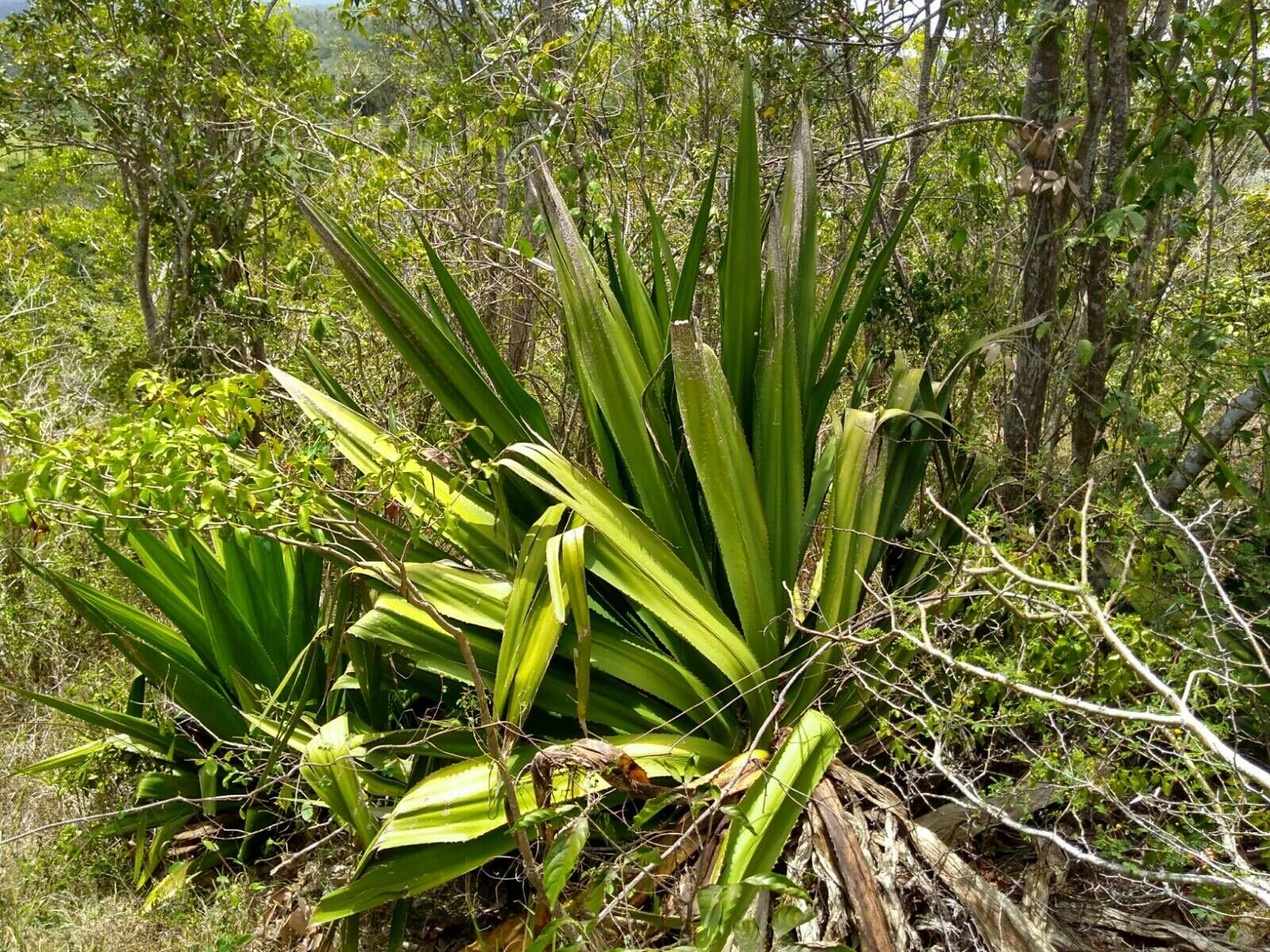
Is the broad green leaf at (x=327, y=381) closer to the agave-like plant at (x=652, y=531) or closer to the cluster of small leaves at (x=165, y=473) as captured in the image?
the agave-like plant at (x=652, y=531)

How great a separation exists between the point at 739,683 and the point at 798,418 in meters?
0.64

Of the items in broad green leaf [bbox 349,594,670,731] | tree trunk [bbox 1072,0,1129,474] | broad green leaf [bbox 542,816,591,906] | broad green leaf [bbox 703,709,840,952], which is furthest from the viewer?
tree trunk [bbox 1072,0,1129,474]

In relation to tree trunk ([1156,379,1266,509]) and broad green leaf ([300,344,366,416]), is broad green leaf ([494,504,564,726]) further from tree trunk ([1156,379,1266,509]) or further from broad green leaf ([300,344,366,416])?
tree trunk ([1156,379,1266,509])

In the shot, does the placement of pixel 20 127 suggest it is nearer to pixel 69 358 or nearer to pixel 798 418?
pixel 69 358

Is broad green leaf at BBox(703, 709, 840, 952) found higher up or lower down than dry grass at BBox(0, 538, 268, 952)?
higher up

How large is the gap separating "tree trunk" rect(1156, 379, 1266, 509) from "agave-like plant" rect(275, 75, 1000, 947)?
62 centimetres

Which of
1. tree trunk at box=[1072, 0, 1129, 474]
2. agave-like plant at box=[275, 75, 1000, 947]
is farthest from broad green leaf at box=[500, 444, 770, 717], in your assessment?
tree trunk at box=[1072, 0, 1129, 474]

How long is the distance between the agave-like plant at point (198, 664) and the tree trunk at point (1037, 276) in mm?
2197

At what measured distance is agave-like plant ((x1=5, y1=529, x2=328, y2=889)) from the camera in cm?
259

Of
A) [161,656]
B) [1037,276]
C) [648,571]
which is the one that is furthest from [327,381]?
[1037,276]

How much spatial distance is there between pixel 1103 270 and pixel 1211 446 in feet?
2.19

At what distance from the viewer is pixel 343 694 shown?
2629 mm

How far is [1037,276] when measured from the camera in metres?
3.12

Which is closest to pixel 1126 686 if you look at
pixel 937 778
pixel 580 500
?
pixel 937 778
